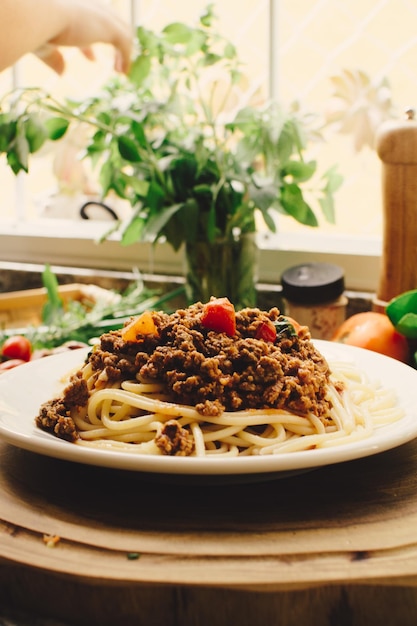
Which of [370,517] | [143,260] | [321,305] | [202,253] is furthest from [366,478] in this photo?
[143,260]

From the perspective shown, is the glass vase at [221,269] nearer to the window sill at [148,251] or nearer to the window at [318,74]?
the window sill at [148,251]

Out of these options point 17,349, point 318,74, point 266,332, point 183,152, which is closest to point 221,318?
point 266,332

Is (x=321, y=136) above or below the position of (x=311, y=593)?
above

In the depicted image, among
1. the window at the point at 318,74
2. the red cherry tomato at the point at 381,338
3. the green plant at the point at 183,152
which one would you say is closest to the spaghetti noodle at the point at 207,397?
the red cherry tomato at the point at 381,338

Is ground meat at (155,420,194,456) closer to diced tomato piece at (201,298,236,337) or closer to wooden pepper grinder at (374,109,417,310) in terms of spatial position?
diced tomato piece at (201,298,236,337)

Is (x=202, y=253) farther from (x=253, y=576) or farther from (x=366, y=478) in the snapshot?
(x=253, y=576)
